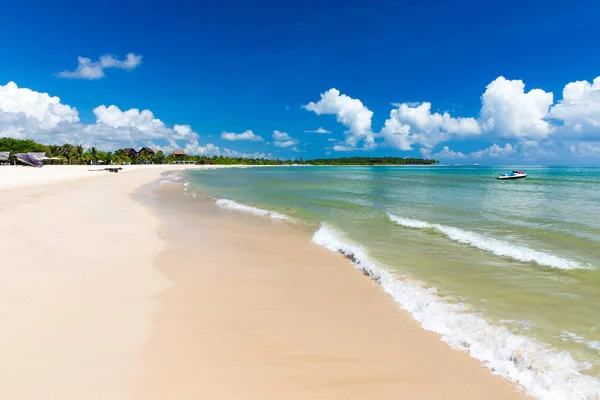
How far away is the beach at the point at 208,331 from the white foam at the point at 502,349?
0.19m

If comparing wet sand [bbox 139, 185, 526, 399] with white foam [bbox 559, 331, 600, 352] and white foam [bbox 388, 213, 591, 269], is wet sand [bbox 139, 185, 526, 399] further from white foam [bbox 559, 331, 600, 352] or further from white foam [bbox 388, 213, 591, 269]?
white foam [bbox 388, 213, 591, 269]

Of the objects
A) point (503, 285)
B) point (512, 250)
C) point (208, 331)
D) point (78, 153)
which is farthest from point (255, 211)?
point (78, 153)

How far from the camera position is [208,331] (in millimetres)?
5078

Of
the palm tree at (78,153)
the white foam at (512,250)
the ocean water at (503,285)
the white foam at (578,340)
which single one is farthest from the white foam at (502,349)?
the palm tree at (78,153)

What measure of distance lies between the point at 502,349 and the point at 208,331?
407 cm

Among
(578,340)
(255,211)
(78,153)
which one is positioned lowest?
(578,340)

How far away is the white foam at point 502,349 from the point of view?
12.8ft

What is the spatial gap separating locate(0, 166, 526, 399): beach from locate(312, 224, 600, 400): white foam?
0.61 ft

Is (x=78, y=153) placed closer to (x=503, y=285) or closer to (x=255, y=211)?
(x=255, y=211)

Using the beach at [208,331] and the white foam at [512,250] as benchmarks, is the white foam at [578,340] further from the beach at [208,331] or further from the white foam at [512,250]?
the white foam at [512,250]

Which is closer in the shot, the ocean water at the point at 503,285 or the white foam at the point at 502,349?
the white foam at the point at 502,349

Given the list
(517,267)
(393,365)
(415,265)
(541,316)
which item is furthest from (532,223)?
(393,365)

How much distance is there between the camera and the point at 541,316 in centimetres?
579

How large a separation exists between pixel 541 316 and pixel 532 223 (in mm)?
11998
